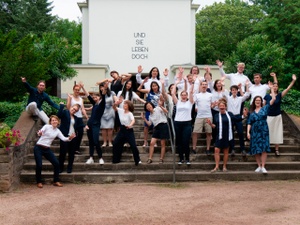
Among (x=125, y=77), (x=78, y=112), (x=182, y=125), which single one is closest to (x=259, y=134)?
(x=182, y=125)

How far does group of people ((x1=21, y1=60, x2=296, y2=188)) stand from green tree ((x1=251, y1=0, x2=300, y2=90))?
15986mm

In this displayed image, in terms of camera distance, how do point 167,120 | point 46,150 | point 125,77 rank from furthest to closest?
point 125,77
point 167,120
point 46,150

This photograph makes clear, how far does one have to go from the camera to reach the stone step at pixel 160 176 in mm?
9500

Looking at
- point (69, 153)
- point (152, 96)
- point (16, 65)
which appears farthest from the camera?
point (16, 65)

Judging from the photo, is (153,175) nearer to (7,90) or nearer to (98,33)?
(7,90)

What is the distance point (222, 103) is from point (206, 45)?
35855mm

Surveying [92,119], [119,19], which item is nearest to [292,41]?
[119,19]

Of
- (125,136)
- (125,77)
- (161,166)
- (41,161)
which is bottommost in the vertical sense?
(161,166)

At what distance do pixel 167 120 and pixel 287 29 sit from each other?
18.7 m

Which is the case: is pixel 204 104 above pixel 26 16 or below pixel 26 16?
below

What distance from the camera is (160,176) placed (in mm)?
9578

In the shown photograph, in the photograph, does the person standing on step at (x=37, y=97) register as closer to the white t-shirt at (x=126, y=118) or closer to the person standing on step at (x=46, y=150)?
the person standing on step at (x=46, y=150)

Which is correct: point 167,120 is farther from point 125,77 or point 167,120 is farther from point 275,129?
point 275,129

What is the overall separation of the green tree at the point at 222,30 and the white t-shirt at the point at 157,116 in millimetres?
33920
